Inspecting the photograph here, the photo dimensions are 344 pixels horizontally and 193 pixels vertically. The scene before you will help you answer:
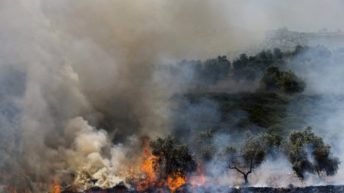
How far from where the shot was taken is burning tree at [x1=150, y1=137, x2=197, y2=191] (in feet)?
243

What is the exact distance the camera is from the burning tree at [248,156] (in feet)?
245

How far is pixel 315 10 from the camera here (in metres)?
193

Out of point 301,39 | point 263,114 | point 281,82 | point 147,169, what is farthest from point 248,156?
point 301,39

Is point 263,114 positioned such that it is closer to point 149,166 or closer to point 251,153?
point 251,153

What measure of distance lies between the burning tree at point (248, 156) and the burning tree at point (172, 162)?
15.7 ft

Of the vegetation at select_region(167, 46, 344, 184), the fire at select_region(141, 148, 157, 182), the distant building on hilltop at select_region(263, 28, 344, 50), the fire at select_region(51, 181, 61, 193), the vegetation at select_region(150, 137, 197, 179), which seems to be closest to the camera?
the fire at select_region(51, 181, 61, 193)

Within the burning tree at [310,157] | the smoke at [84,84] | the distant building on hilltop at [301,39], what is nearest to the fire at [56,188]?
the smoke at [84,84]

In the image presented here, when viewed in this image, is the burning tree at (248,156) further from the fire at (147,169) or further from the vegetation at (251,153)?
the fire at (147,169)

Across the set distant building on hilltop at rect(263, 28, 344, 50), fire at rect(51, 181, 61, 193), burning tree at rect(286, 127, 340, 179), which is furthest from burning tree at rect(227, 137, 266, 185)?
distant building on hilltop at rect(263, 28, 344, 50)

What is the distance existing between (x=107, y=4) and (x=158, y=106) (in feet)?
59.0

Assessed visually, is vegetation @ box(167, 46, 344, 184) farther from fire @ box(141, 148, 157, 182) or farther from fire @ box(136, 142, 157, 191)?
fire @ box(136, 142, 157, 191)

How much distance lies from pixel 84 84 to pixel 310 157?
107 feet

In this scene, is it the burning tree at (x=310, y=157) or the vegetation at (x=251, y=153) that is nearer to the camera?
the burning tree at (x=310, y=157)

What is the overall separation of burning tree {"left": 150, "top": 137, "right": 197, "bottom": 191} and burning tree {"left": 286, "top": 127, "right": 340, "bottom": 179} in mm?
12092
